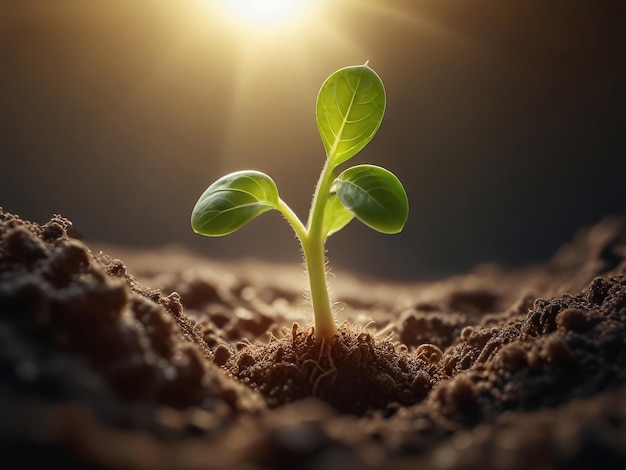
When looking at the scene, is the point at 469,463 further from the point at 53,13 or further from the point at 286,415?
the point at 53,13

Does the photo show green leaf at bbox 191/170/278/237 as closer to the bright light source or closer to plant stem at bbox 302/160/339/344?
plant stem at bbox 302/160/339/344

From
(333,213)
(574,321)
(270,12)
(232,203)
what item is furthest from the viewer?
(270,12)

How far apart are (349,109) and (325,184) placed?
16 centimetres

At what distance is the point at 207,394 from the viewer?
0.88 metres

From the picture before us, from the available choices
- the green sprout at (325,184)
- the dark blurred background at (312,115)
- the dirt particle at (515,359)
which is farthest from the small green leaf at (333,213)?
the dark blurred background at (312,115)

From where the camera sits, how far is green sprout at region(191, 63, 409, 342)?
1.20 m

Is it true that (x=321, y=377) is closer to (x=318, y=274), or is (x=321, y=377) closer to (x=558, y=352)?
(x=318, y=274)

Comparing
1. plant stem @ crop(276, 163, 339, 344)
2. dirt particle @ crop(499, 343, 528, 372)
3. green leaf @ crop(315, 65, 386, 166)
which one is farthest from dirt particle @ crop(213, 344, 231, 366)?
dirt particle @ crop(499, 343, 528, 372)

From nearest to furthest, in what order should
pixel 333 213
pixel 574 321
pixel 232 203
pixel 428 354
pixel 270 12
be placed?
1. pixel 574 321
2. pixel 232 203
3. pixel 333 213
4. pixel 428 354
5. pixel 270 12

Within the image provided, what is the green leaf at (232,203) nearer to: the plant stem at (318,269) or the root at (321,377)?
the plant stem at (318,269)

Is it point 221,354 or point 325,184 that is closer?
point 325,184

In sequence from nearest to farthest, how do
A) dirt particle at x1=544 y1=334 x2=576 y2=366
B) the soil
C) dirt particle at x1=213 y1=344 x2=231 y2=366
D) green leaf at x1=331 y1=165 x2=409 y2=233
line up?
the soil → dirt particle at x1=544 y1=334 x2=576 y2=366 → green leaf at x1=331 y1=165 x2=409 y2=233 → dirt particle at x1=213 y1=344 x2=231 y2=366

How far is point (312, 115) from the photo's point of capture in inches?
217

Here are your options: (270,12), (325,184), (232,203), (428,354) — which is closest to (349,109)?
(325,184)
